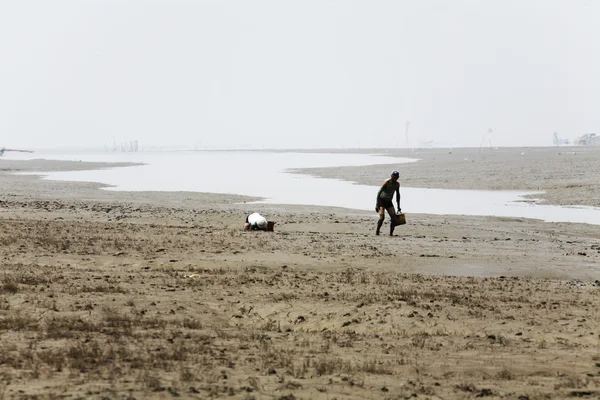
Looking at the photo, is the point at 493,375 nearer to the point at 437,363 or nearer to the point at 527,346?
the point at 437,363

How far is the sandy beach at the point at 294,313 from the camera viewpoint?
8.27 m

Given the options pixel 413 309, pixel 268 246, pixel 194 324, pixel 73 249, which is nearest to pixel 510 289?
pixel 413 309

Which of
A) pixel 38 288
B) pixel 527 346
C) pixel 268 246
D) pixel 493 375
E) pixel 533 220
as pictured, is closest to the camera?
pixel 493 375

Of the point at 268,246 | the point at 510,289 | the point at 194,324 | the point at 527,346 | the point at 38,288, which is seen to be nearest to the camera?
the point at 527,346

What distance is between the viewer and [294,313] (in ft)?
40.6

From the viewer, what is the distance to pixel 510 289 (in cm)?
1443

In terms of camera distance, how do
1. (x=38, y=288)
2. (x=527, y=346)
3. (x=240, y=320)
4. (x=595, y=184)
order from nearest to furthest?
(x=527, y=346) → (x=240, y=320) → (x=38, y=288) → (x=595, y=184)

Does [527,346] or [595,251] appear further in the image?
[595,251]

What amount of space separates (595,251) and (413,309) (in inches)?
407

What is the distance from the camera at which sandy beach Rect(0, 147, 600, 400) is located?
8.27 metres

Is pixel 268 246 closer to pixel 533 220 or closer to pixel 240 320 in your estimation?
pixel 240 320

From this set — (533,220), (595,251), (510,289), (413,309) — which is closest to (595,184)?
(533,220)

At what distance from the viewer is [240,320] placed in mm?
12047

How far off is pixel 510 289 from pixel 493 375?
19.5 feet
